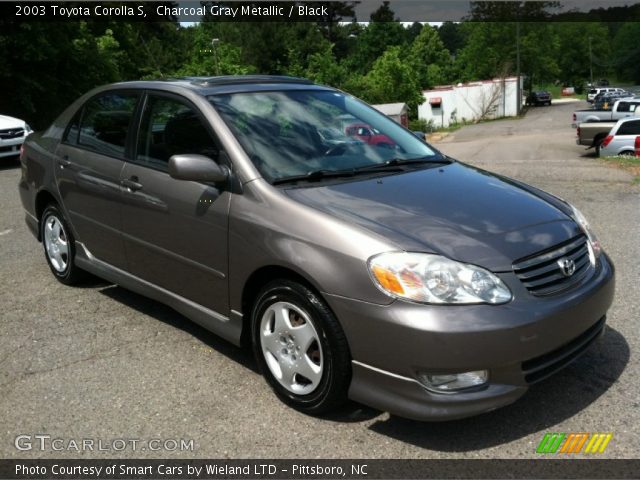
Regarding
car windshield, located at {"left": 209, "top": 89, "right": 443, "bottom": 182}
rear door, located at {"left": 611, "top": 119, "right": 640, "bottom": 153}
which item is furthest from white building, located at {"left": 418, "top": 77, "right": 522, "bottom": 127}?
car windshield, located at {"left": 209, "top": 89, "right": 443, "bottom": 182}

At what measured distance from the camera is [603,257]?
3.61 meters

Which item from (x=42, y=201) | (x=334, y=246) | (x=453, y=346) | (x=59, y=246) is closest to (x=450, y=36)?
(x=42, y=201)

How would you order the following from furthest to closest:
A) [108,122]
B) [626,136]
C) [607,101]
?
1. [607,101]
2. [626,136]
3. [108,122]

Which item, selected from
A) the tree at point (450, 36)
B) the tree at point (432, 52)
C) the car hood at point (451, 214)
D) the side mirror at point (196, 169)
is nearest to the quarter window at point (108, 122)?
the side mirror at point (196, 169)

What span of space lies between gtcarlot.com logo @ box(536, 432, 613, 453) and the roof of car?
268 cm

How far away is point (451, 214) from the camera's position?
3.25m

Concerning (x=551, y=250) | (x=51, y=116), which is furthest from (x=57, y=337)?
(x=51, y=116)

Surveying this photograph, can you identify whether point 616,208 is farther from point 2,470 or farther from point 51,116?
point 51,116

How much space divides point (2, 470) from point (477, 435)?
2222mm

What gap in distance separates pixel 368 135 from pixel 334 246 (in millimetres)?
1429

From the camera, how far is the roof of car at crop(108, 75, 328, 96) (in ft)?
13.5

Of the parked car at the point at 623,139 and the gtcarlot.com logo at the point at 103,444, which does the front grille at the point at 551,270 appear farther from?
the parked car at the point at 623,139

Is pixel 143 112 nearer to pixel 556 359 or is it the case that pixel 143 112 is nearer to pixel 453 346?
pixel 453 346

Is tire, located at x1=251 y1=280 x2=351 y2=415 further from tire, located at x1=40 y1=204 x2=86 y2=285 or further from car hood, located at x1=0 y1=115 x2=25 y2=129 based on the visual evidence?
car hood, located at x1=0 y1=115 x2=25 y2=129
